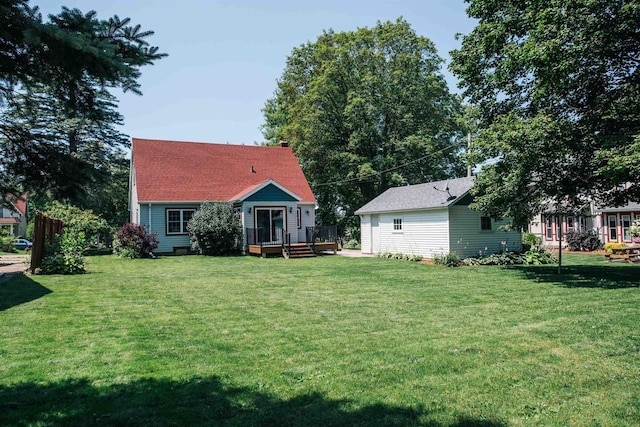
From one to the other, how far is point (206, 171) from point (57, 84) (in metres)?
22.7

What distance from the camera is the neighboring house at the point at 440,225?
18562 millimetres

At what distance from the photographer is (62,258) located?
46.6ft

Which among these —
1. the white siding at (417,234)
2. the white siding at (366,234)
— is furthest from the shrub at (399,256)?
the white siding at (366,234)

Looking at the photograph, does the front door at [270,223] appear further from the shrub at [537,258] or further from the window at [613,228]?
the window at [613,228]

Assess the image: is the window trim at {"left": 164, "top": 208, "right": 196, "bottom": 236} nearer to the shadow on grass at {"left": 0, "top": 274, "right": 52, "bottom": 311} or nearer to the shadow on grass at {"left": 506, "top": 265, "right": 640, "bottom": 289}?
the shadow on grass at {"left": 0, "top": 274, "right": 52, "bottom": 311}

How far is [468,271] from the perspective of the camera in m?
15.2

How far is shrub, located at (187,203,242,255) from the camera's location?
22.0 meters

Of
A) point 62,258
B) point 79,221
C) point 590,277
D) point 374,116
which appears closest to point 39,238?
point 62,258

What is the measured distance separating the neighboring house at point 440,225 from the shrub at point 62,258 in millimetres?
13714

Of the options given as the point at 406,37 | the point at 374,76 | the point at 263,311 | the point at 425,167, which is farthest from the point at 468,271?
the point at 406,37

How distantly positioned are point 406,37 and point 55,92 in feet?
113

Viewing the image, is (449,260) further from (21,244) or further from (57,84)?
(21,244)

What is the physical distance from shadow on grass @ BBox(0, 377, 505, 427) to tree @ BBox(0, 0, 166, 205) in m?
1.96

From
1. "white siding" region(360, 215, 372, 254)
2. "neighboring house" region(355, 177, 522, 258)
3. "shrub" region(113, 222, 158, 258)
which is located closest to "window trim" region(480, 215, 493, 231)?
"neighboring house" region(355, 177, 522, 258)
